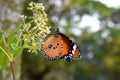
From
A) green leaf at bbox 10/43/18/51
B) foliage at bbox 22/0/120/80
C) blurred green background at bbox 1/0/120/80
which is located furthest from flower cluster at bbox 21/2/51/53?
foliage at bbox 22/0/120/80

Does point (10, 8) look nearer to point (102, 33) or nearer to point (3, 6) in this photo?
point (3, 6)

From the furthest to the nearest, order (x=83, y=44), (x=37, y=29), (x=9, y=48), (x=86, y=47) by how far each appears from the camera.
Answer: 1. (x=86, y=47)
2. (x=83, y=44)
3. (x=9, y=48)
4. (x=37, y=29)

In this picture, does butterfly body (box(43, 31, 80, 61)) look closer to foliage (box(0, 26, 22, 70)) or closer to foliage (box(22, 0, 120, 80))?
foliage (box(0, 26, 22, 70))

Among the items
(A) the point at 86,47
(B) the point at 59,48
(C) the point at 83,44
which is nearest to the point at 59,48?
(B) the point at 59,48

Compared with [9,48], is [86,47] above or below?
above

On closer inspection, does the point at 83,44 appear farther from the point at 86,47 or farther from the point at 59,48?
the point at 59,48

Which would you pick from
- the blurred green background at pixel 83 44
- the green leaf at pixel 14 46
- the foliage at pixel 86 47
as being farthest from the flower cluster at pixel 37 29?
the foliage at pixel 86 47
